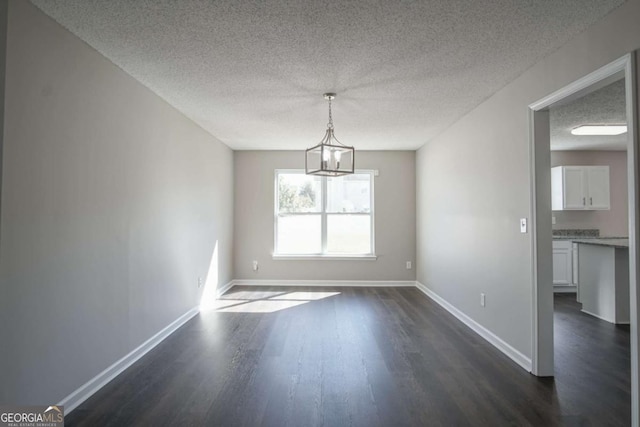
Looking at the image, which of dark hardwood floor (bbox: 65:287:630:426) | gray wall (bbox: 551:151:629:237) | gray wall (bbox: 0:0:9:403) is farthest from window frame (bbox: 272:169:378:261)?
gray wall (bbox: 0:0:9:403)

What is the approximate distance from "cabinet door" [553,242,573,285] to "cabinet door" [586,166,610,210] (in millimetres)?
911

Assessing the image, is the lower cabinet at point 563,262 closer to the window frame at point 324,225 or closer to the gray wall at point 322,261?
the gray wall at point 322,261

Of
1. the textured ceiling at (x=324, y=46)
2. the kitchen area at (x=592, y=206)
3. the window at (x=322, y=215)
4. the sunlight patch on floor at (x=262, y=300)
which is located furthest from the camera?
the window at (x=322, y=215)

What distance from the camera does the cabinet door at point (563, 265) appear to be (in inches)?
219

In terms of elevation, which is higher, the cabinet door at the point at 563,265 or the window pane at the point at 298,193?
the window pane at the point at 298,193

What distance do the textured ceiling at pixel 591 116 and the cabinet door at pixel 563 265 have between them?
1.70 meters

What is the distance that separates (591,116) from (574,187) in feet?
6.74

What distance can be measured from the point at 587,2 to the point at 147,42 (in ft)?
8.75

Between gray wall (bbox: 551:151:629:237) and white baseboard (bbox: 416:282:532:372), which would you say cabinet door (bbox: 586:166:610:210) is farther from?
white baseboard (bbox: 416:282:532:372)

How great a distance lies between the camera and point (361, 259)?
6.21 m

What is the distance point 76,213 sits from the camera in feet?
7.49

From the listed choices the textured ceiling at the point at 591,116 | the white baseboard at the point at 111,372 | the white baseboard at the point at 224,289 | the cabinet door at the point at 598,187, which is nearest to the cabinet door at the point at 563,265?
the cabinet door at the point at 598,187

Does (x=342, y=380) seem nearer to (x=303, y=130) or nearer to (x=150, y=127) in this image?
(x=150, y=127)

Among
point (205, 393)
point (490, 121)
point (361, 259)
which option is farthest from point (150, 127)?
point (361, 259)
